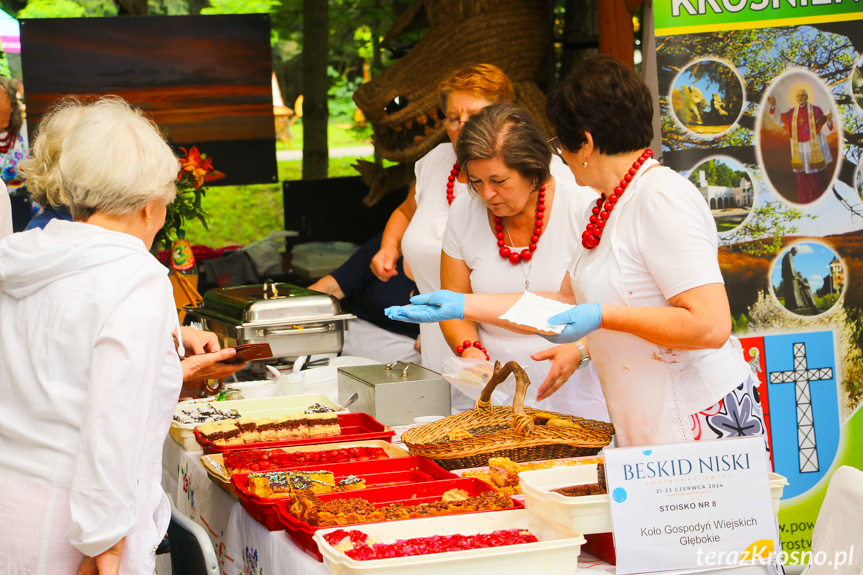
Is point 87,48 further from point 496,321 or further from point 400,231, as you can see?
point 496,321


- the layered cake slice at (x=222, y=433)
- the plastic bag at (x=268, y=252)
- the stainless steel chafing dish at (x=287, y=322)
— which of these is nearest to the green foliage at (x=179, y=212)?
the stainless steel chafing dish at (x=287, y=322)

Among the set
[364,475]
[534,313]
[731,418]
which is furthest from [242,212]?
[731,418]

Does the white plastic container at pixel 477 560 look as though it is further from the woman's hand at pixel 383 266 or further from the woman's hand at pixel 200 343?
the woman's hand at pixel 383 266

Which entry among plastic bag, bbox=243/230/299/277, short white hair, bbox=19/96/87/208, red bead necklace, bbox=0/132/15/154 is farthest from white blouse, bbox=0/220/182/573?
plastic bag, bbox=243/230/299/277

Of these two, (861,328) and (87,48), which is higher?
(87,48)

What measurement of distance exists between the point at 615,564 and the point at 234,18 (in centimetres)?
477

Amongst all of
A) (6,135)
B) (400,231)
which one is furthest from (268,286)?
(6,135)

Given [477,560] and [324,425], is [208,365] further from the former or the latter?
[477,560]

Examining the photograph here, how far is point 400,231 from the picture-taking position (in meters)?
3.42

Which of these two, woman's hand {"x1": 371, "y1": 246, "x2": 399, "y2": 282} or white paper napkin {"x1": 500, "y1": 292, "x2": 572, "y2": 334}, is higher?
woman's hand {"x1": 371, "y1": 246, "x2": 399, "y2": 282}

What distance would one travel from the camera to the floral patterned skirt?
1844 millimetres

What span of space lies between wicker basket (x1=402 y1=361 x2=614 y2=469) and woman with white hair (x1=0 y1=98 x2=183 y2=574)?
0.62 m

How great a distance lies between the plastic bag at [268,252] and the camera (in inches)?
219

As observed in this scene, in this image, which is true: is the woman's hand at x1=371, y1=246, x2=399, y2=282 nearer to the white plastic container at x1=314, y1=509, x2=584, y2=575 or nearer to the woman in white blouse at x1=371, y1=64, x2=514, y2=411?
the woman in white blouse at x1=371, y1=64, x2=514, y2=411
